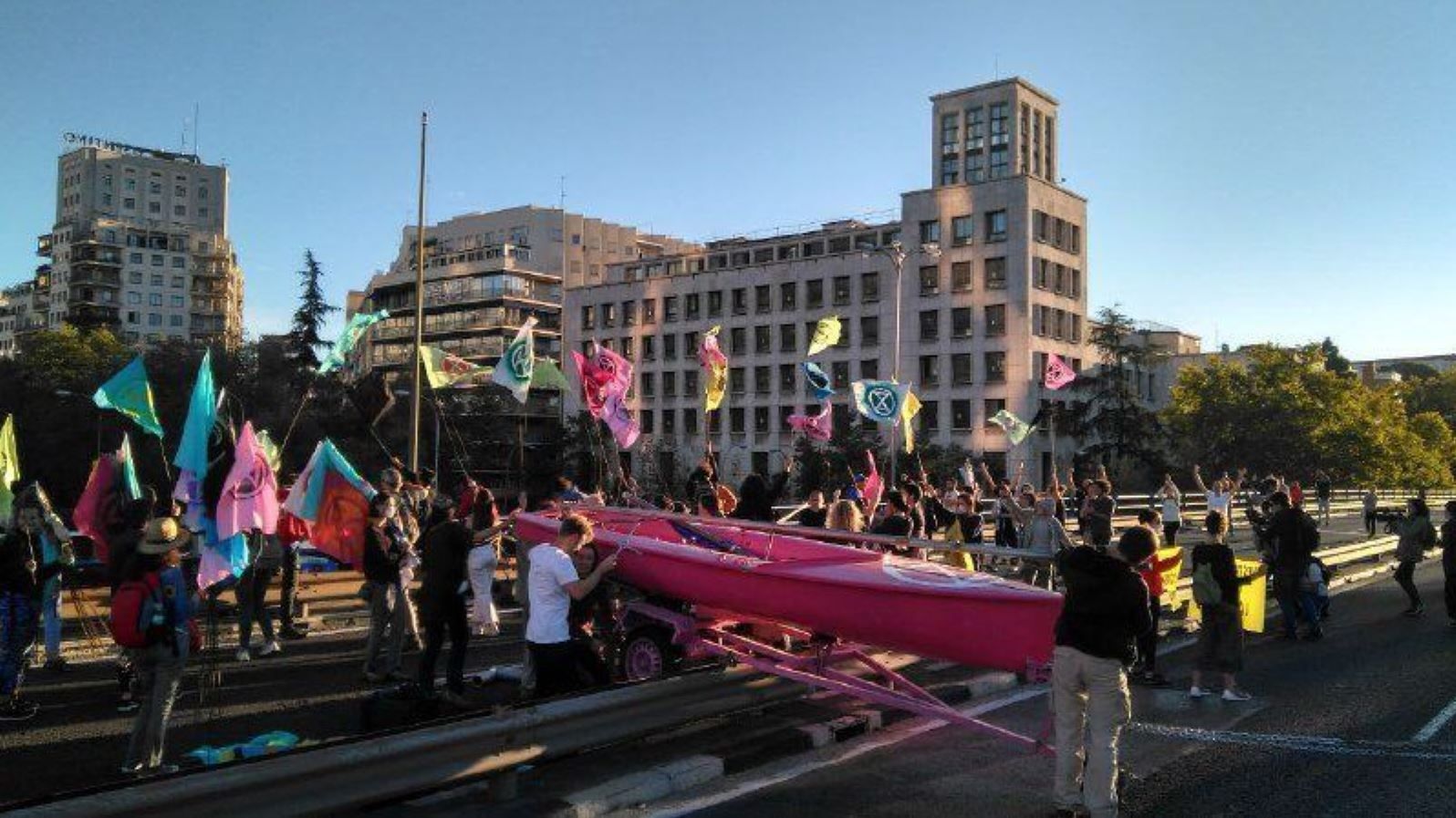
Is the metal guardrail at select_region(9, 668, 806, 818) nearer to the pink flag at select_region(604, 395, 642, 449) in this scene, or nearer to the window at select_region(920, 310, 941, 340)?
the pink flag at select_region(604, 395, 642, 449)

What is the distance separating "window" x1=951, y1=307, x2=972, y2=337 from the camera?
6689 centimetres

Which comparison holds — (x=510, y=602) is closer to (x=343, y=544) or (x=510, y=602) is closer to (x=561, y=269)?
(x=343, y=544)

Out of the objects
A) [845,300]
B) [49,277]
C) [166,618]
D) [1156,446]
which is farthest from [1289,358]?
[49,277]

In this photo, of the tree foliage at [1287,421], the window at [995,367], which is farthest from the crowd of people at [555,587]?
the window at [995,367]

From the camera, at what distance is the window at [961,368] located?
219 feet

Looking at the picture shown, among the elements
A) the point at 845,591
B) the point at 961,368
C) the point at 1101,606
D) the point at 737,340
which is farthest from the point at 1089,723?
the point at 737,340

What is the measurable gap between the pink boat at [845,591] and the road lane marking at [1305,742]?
201 centimetres

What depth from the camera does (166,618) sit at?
23.1 ft

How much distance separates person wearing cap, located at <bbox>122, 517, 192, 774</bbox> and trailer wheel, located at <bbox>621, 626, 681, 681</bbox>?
3.59m

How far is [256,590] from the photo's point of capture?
11.8m

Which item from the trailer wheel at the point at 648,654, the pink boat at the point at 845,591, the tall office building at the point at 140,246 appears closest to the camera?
the pink boat at the point at 845,591

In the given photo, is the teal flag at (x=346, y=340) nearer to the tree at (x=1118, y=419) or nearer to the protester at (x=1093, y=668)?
the protester at (x=1093, y=668)

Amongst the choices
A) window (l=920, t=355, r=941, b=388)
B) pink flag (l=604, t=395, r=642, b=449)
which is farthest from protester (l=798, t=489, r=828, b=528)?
window (l=920, t=355, r=941, b=388)

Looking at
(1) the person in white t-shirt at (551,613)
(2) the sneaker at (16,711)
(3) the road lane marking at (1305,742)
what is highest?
(1) the person in white t-shirt at (551,613)
